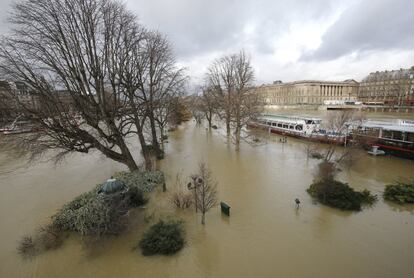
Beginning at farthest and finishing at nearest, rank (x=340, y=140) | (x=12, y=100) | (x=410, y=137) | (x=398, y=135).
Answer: (x=340, y=140), (x=398, y=135), (x=410, y=137), (x=12, y=100)

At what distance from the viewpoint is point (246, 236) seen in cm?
929

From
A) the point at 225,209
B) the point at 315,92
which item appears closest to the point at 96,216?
the point at 225,209

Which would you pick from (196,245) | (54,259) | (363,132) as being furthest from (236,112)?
(54,259)

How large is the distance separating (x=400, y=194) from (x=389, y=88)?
104 meters

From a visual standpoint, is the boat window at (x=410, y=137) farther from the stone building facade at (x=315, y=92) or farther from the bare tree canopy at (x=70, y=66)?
the stone building facade at (x=315, y=92)

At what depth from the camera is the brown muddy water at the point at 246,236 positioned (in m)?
7.59

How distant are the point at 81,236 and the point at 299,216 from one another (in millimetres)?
9928

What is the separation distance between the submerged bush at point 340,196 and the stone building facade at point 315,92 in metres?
97.3

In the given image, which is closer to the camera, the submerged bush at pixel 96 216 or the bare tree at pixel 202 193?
the submerged bush at pixel 96 216

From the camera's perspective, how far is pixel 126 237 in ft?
30.3

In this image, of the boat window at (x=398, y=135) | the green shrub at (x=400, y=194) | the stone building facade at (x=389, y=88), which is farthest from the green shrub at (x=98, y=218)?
the stone building facade at (x=389, y=88)

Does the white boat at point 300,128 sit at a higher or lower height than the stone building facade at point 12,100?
lower

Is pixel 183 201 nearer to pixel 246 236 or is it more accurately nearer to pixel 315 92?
pixel 246 236

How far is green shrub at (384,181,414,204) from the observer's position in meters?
11.9
